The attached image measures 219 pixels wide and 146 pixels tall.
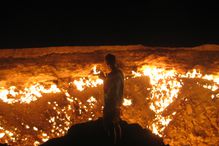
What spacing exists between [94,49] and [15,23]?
2182mm

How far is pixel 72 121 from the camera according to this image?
9.64 metres

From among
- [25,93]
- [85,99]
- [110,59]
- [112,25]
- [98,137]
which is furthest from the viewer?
[85,99]

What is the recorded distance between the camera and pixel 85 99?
991 cm

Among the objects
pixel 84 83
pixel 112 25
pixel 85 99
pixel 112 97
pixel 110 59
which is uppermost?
pixel 112 25

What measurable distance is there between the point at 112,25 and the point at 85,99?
308cm

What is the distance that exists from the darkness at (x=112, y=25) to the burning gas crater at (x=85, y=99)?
6.74ft

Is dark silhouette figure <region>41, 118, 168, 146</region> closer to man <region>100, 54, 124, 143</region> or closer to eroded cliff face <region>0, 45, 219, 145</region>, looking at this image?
man <region>100, 54, 124, 143</region>

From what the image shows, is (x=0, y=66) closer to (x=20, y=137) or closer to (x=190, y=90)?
(x=20, y=137)

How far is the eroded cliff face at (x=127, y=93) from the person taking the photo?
9.14 m

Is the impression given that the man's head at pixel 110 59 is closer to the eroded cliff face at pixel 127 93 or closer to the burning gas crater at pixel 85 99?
the eroded cliff face at pixel 127 93

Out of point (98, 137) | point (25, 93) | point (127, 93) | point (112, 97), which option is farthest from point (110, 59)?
point (25, 93)

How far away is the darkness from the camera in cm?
719

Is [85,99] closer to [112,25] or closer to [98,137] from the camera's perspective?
[112,25]

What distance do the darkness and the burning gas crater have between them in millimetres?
2056
